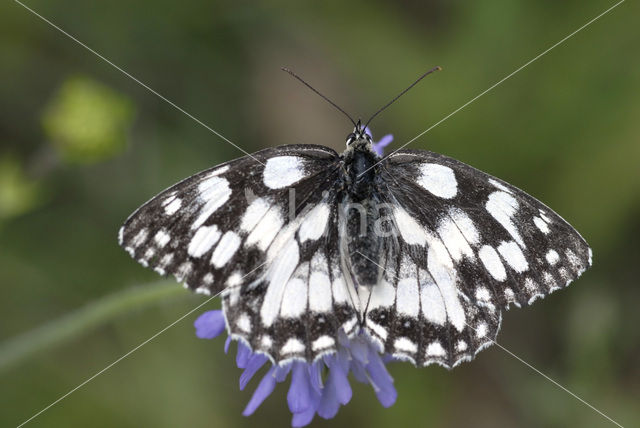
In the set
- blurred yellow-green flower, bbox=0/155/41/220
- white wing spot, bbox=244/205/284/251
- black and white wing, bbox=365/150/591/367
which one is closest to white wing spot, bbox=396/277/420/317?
black and white wing, bbox=365/150/591/367

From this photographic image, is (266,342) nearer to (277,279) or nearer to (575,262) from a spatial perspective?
(277,279)

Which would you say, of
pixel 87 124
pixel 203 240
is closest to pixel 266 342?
pixel 203 240

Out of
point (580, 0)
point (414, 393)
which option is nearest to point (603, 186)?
point (580, 0)

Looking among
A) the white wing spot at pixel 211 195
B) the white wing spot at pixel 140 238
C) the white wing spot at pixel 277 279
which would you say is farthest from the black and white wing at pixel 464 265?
the white wing spot at pixel 140 238

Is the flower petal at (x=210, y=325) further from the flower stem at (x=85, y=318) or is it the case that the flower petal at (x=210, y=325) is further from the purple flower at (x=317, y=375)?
the flower stem at (x=85, y=318)

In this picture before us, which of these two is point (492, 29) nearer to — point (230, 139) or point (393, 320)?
point (230, 139)
